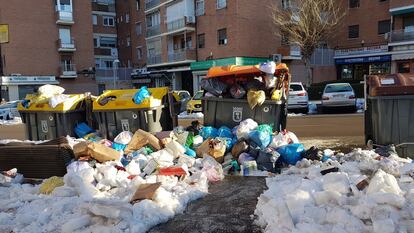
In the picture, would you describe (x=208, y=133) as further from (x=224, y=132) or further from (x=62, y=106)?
(x=62, y=106)

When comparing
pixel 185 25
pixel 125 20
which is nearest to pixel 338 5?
pixel 185 25

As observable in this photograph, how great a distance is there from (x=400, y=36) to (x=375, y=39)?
12.3ft

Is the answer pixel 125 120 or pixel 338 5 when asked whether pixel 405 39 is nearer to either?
pixel 338 5

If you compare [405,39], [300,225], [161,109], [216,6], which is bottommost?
[300,225]

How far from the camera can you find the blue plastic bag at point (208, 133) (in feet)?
25.2

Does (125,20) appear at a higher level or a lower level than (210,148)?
higher

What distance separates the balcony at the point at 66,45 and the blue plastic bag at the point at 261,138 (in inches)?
1525

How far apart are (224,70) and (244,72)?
469mm

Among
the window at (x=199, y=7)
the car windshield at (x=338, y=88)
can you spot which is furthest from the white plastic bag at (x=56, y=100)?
the window at (x=199, y=7)

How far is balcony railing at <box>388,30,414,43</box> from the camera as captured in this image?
3148cm

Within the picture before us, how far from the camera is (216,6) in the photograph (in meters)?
33.8

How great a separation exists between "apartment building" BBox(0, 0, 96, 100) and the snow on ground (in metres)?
36.1

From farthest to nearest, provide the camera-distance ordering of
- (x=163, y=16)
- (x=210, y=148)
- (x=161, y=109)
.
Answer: (x=163, y=16), (x=161, y=109), (x=210, y=148)

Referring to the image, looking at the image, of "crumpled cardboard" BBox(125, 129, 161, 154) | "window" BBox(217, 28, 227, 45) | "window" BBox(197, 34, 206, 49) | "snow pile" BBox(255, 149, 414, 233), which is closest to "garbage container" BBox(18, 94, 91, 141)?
"crumpled cardboard" BBox(125, 129, 161, 154)
